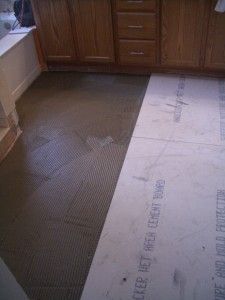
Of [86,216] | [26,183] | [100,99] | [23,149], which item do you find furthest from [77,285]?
[100,99]

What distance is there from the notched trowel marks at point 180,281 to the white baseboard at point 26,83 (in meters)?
2.01

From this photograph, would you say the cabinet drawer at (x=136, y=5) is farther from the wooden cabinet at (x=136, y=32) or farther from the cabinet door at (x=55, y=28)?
the cabinet door at (x=55, y=28)

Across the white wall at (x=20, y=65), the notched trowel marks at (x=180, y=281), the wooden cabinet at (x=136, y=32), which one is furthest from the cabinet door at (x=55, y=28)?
the notched trowel marks at (x=180, y=281)

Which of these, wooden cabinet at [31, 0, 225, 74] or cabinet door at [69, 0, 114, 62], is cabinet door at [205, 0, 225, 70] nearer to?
wooden cabinet at [31, 0, 225, 74]

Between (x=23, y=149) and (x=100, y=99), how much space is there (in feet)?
2.67

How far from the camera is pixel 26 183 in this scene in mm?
1824

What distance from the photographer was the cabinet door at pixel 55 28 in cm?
255

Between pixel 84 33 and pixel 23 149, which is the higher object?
pixel 84 33

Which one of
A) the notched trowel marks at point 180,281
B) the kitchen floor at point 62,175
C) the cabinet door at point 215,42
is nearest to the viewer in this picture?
the notched trowel marks at point 180,281

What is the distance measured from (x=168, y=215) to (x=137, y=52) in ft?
5.36

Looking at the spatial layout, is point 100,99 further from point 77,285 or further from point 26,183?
point 77,285

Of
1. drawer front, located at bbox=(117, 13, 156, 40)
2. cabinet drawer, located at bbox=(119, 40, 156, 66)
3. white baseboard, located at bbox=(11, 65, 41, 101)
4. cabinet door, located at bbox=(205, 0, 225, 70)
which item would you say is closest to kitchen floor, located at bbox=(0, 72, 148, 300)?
white baseboard, located at bbox=(11, 65, 41, 101)

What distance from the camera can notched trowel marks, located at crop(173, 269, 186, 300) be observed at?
4.10 feet

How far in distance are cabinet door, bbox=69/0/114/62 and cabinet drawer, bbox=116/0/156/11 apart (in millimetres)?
101
